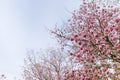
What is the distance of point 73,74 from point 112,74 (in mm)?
1586

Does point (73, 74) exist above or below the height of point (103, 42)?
below

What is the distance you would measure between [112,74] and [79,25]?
3.51 metres

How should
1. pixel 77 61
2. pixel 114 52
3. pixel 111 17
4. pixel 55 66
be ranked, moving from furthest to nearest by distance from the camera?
pixel 55 66 < pixel 111 17 < pixel 77 61 < pixel 114 52

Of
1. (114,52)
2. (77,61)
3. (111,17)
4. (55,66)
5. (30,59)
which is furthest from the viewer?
(30,59)

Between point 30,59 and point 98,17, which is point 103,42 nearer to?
point 98,17

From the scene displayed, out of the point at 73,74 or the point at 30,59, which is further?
the point at 30,59

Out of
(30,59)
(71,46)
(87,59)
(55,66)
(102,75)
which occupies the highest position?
(30,59)

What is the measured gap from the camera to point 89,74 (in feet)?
38.9

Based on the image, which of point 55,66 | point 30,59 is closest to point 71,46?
point 55,66

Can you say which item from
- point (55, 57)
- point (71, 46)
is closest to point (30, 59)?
point (55, 57)

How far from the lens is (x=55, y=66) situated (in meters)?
27.1

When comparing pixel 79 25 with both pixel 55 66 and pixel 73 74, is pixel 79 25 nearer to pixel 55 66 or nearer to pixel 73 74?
pixel 73 74

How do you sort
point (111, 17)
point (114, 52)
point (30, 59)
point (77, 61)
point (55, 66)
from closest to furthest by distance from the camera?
point (114, 52)
point (77, 61)
point (111, 17)
point (55, 66)
point (30, 59)

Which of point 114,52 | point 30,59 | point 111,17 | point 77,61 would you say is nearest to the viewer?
point 114,52
